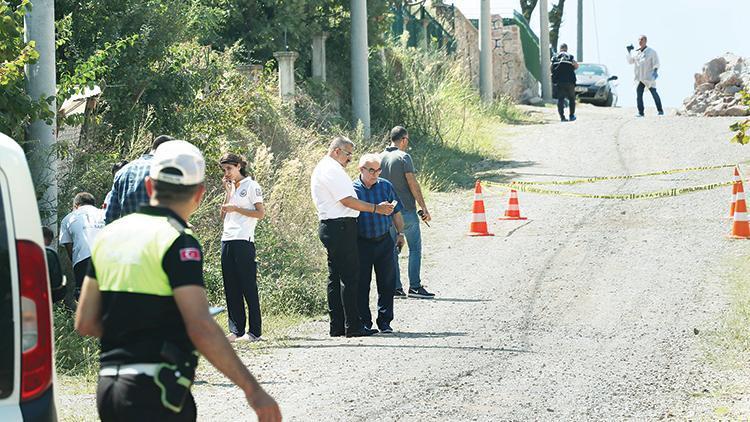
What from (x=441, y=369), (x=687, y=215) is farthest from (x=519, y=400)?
(x=687, y=215)

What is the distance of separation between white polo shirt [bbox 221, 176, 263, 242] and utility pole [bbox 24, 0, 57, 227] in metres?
1.79

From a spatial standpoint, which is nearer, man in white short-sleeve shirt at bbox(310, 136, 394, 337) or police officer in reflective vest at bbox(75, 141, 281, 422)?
police officer in reflective vest at bbox(75, 141, 281, 422)

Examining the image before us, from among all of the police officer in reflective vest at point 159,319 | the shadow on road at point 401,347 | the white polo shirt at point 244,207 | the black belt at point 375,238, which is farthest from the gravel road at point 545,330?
the police officer in reflective vest at point 159,319

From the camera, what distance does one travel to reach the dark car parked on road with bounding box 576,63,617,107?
40672 mm

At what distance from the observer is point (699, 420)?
27.6 ft

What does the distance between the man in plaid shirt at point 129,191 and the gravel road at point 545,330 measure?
1.43 metres

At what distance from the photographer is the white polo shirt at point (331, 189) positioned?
1123 cm

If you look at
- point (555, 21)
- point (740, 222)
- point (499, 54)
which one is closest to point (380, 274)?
point (740, 222)

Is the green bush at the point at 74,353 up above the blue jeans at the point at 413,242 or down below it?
below

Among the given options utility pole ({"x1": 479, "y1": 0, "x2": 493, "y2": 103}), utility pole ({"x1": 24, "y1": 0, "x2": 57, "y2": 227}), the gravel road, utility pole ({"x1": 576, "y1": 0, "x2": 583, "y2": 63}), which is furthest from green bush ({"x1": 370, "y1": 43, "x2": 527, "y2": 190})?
utility pole ({"x1": 576, "y1": 0, "x2": 583, "y2": 63})

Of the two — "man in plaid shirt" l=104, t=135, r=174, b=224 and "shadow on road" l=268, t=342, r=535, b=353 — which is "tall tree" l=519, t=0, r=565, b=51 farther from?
"man in plaid shirt" l=104, t=135, r=174, b=224

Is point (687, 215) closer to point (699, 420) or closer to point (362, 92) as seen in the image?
point (362, 92)

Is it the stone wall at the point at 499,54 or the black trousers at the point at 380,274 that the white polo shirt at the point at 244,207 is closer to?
the black trousers at the point at 380,274

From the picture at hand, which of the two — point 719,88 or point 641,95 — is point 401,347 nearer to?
point 641,95
